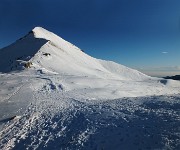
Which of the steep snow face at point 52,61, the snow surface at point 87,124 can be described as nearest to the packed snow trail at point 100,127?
the snow surface at point 87,124

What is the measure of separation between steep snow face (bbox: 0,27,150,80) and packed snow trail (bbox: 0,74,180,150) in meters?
35.2

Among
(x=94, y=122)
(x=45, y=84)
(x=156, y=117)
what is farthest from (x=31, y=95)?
(x=156, y=117)

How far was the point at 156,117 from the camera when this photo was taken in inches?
639

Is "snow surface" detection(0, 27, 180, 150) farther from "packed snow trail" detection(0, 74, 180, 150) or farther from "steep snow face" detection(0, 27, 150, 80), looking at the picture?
"steep snow face" detection(0, 27, 150, 80)

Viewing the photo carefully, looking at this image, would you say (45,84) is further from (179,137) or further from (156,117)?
(179,137)

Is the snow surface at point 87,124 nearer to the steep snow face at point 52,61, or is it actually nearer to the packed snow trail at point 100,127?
the packed snow trail at point 100,127

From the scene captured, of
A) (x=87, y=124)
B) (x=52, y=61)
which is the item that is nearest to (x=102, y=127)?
(x=87, y=124)

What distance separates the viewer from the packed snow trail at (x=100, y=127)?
1352 centimetres

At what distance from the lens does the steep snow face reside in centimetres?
6041

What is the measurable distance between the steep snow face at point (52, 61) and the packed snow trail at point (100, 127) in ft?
115

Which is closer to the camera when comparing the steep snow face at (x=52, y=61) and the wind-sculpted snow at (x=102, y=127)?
the wind-sculpted snow at (x=102, y=127)

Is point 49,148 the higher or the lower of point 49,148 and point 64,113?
the lower

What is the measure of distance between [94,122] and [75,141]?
285 centimetres

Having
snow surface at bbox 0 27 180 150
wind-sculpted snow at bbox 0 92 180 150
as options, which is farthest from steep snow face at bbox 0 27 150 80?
wind-sculpted snow at bbox 0 92 180 150
